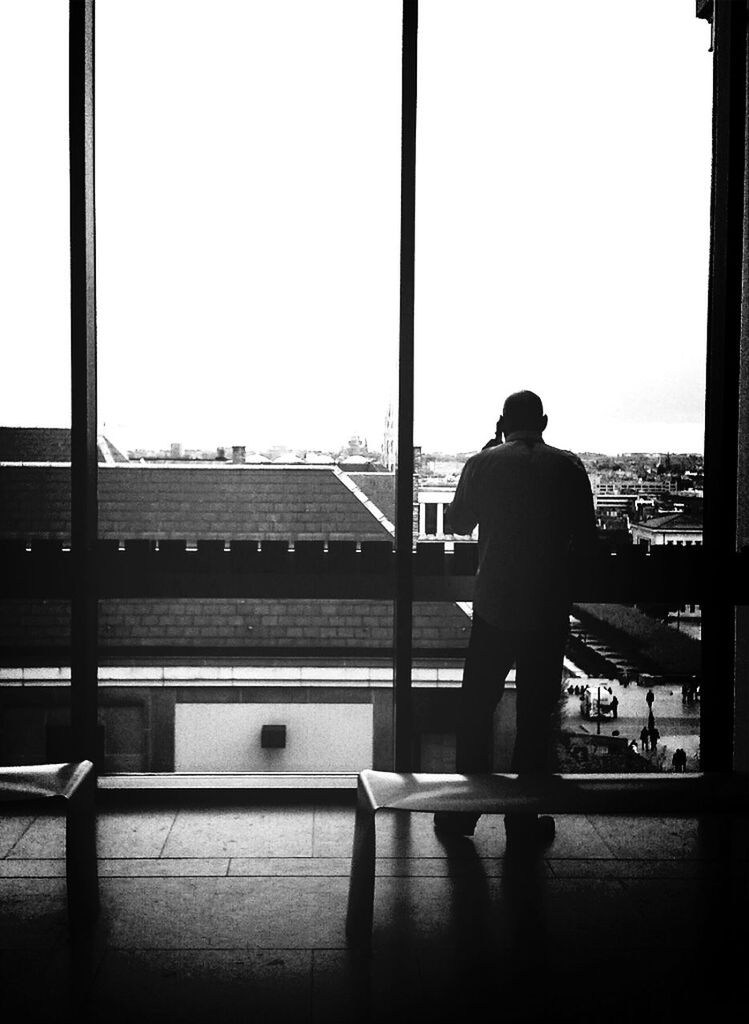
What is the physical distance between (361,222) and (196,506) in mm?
1133

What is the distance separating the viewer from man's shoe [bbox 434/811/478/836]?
323cm

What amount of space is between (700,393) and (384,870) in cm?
191

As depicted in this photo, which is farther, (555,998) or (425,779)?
(425,779)

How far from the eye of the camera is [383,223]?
3.48m

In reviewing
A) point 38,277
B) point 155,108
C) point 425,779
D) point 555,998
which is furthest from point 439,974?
point 155,108

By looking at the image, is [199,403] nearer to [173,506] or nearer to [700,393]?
[173,506]

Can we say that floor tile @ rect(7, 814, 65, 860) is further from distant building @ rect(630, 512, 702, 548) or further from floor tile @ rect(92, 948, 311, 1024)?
distant building @ rect(630, 512, 702, 548)

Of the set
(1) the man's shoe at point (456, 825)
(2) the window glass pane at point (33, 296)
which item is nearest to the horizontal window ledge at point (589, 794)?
(1) the man's shoe at point (456, 825)

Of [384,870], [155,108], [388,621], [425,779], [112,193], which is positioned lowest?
[384,870]

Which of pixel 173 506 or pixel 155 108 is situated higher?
pixel 155 108

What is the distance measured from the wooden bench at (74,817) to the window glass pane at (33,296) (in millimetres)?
929

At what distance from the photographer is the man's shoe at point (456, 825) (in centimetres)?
323

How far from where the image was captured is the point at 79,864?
2609mm

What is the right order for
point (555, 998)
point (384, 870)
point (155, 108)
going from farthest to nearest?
point (155, 108) < point (384, 870) < point (555, 998)
